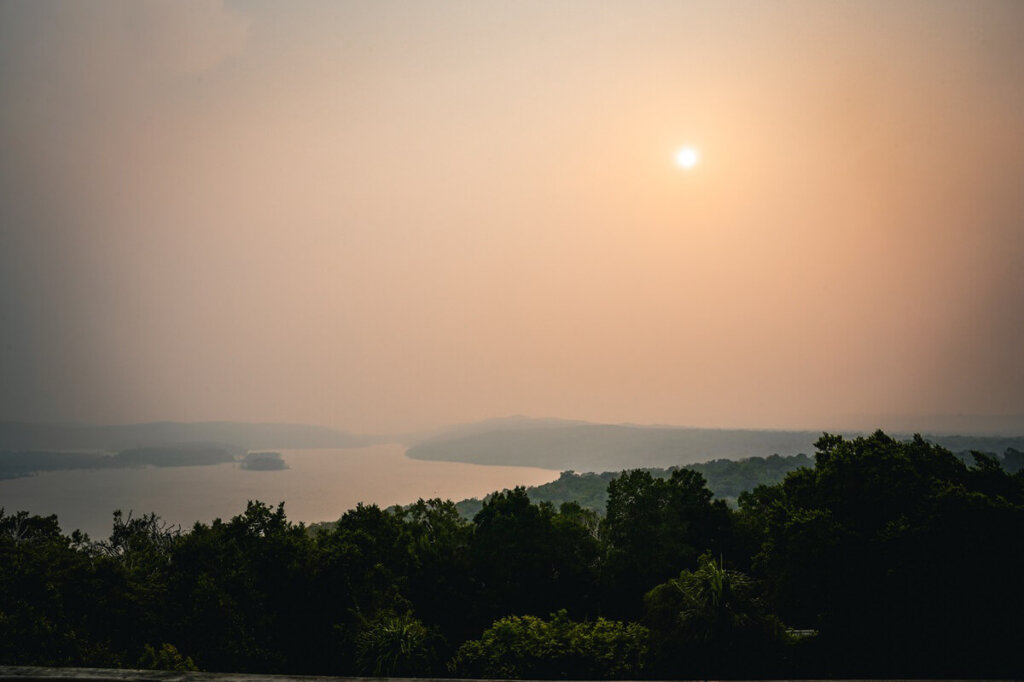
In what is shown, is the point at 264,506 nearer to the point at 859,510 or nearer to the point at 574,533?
the point at 574,533

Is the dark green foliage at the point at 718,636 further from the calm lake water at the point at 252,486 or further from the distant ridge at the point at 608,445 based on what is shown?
the distant ridge at the point at 608,445

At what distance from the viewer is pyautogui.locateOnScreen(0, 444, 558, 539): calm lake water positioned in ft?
325

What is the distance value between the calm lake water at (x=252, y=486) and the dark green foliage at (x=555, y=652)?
6673 cm

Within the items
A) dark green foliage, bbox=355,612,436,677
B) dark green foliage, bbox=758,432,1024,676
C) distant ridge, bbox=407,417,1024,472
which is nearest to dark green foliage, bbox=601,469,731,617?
dark green foliage, bbox=758,432,1024,676

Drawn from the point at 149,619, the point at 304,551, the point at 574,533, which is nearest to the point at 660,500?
the point at 574,533

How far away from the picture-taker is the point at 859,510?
13859mm

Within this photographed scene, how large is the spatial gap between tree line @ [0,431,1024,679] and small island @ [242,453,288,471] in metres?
148

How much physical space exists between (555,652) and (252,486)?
427 feet

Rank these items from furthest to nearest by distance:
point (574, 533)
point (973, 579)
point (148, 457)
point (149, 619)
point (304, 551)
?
point (148, 457) → point (574, 533) → point (304, 551) → point (149, 619) → point (973, 579)

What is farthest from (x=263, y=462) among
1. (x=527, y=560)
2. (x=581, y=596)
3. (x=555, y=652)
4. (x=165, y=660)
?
(x=555, y=652)

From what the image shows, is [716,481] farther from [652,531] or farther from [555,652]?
[555,652]

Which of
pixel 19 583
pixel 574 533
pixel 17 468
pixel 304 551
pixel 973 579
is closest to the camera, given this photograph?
pixel 973 579

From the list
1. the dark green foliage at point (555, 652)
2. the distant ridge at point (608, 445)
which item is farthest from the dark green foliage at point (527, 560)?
the distant ridge at point (608, 445)

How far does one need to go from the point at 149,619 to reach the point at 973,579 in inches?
655
